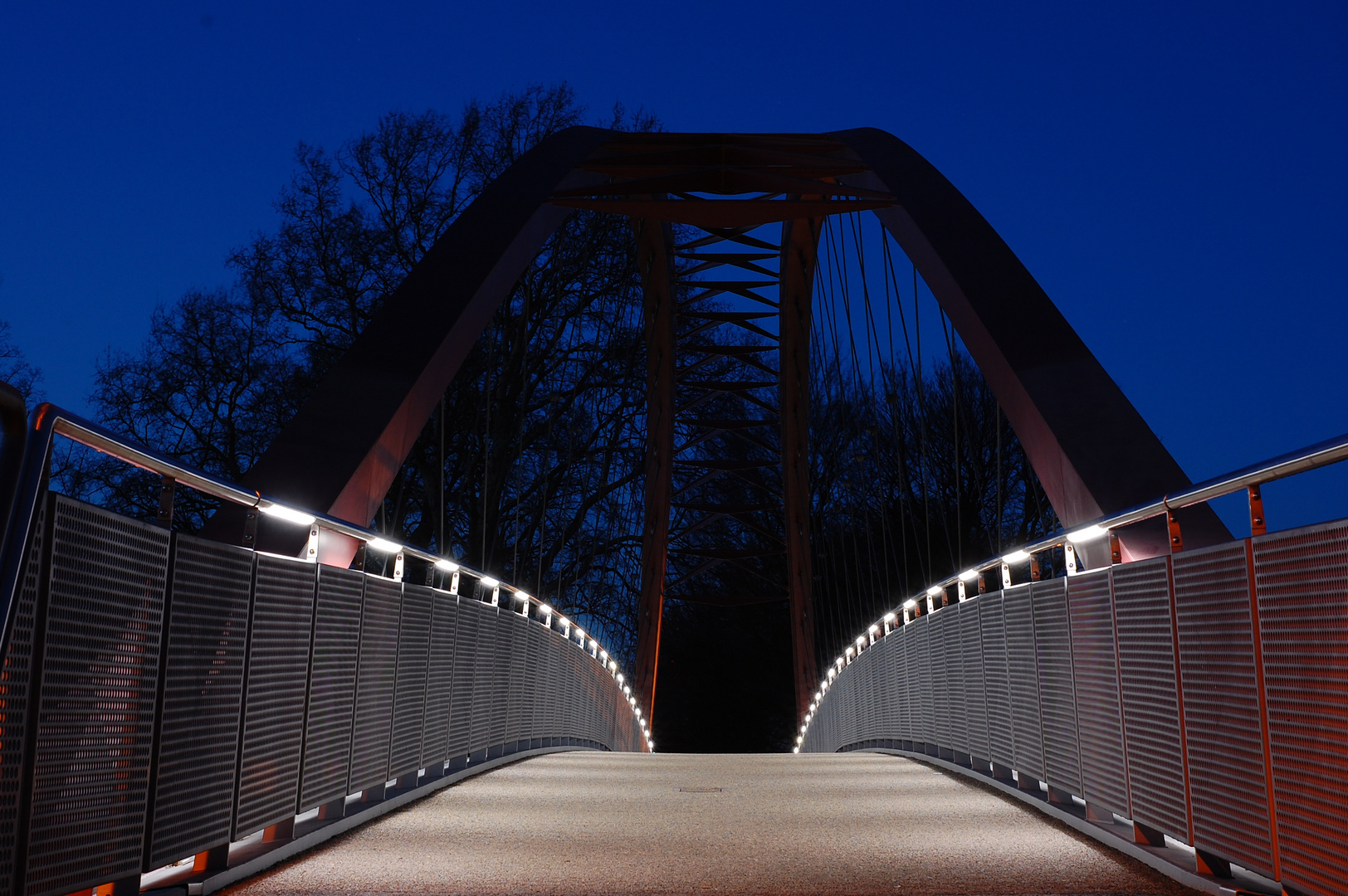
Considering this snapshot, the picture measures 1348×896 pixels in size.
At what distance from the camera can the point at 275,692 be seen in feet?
14.4

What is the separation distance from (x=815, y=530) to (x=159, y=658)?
3491cm

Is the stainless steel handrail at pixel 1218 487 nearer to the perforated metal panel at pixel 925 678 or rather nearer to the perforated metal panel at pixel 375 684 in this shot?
the perforated metal panel at pixel 925 678

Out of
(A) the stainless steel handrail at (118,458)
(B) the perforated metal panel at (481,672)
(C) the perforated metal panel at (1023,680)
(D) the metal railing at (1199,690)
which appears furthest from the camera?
(B) the perforated metal panel at (481,672)

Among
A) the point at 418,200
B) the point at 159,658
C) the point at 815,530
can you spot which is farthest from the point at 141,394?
the point at 815,530

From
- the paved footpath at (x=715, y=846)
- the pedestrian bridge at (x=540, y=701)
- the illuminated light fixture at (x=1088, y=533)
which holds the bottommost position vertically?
the paved footpath at (x=715, y=846)

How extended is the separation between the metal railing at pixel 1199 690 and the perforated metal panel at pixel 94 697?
2937mm

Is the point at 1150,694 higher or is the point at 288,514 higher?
the point at 288,514

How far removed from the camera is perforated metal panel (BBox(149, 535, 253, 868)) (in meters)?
3.49

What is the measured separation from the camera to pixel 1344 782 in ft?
9.78

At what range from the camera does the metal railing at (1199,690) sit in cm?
A: 311

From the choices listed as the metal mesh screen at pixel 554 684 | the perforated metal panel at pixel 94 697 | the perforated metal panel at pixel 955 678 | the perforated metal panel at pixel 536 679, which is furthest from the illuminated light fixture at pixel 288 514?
the metal mesh screen at pixel 554 684

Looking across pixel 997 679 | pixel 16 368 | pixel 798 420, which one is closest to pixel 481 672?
pixel 997 679

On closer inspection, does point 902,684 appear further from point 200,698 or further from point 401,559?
point 200,698

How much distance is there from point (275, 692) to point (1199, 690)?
3021 mm
